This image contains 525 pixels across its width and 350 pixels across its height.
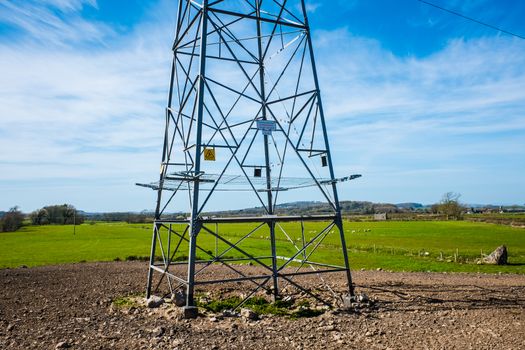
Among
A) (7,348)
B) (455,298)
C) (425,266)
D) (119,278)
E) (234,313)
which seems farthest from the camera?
(425,266)

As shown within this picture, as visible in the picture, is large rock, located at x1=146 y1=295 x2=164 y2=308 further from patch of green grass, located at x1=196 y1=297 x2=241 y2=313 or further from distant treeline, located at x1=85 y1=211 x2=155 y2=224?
distant treeline, located at x1=85 y1=211 x2=155 y2=224

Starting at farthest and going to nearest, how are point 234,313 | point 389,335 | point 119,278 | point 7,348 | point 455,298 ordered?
point 119,278 → point 455,298 → point 234,313 → point 389,335 → point 7,348

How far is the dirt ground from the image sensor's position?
32.8 feet

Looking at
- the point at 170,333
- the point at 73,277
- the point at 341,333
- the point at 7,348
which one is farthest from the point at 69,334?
the point at 73,277

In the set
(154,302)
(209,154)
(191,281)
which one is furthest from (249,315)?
(209,154)

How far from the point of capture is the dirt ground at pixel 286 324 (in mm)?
9992

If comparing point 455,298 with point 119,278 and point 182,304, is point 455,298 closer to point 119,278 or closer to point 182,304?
point 182,304

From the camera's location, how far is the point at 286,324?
460 inches

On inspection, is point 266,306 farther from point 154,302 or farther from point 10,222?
point 10,222

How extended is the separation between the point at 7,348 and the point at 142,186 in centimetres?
698

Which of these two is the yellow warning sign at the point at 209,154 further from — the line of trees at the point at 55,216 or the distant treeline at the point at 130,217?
the line of trees at the point at 55,216

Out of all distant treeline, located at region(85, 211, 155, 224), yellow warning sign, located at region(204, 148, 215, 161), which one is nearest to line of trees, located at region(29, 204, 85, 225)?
distant treeline, located at region(85, 211, 155, 224)

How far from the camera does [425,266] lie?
27938 millimetres

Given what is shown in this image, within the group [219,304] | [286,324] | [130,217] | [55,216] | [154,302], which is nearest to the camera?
[286,324]
